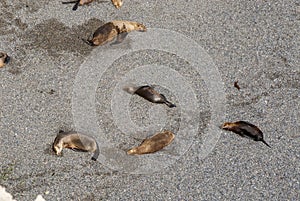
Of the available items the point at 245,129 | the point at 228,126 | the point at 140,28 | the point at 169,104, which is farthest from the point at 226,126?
the point at 140,28

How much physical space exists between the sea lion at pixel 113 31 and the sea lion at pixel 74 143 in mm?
792

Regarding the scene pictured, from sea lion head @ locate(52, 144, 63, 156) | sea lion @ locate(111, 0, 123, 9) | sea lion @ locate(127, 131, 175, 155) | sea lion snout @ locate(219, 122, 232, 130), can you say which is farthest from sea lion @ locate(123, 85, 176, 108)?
sea lion @ locate(111, 0, 123, 9)

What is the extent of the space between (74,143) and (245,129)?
117 centimetres

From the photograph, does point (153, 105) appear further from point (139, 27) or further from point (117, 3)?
point (117, 3)

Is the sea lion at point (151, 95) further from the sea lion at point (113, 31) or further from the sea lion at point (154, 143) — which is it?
the sea lion at point (113, 31)

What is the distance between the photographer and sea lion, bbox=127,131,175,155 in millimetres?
A: 3137

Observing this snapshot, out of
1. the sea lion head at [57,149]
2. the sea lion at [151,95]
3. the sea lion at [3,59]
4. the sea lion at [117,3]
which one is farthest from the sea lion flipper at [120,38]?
the sea lion head at [57,149]

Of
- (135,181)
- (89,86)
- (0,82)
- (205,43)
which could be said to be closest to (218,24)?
(205,43)

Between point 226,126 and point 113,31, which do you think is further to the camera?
point 113,31

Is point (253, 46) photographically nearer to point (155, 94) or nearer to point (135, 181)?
point (155, 94)

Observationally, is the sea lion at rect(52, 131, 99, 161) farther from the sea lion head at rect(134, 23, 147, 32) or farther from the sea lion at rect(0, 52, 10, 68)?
the sea lion head at rect(134, 23, 147, 32)

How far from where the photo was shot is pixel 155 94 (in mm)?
3338

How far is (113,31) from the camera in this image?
142 inches

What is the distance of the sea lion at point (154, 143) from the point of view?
3.14 meters
